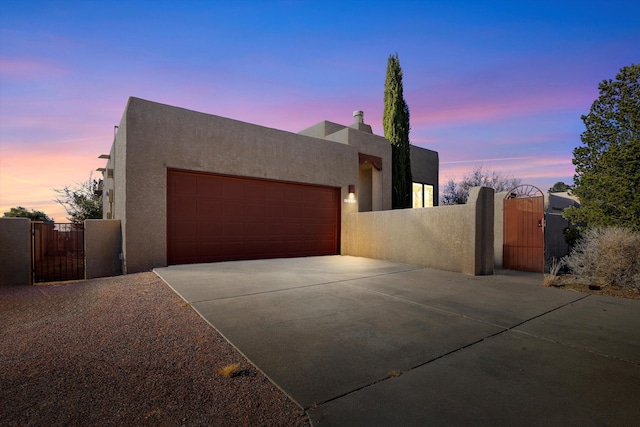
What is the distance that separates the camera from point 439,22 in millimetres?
8469

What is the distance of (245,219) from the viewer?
27.5 feet

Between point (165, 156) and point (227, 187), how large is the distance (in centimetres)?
172

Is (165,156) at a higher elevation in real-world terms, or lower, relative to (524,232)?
Result: higher

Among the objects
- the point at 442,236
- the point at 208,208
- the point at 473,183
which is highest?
the point at 473,183

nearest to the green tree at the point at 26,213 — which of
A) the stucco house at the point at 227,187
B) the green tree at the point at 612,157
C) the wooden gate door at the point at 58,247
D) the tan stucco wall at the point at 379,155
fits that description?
the wooden gate door at the point at 58,247

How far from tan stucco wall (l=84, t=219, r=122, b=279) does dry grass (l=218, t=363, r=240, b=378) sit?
21.7 feet

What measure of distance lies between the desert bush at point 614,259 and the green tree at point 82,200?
2042 centimetres

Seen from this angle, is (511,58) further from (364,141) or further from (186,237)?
(186,237)

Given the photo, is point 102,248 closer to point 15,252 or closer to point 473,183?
point 15,252

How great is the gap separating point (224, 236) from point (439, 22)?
8.94 m

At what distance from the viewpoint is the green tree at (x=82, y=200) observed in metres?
15.9

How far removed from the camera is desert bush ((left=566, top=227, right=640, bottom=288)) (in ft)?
17.4

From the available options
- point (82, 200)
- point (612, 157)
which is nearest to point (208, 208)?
point (612, 157)

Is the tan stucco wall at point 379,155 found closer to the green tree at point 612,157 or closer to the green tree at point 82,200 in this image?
the green tree at point 612,157
